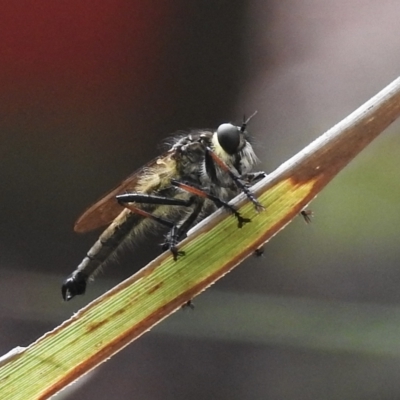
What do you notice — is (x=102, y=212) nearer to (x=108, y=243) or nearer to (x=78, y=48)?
(x=108, y=243)

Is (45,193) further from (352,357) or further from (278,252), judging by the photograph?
(352,357)

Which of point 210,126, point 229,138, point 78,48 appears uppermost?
point 78,48

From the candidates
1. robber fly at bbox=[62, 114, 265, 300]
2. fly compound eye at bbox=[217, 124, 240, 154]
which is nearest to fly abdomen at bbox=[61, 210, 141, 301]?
robber fly at bbox=[62, 114, 265, 300]

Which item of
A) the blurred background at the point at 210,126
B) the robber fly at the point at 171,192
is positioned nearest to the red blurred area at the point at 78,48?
the blurred background at the point at 210,126

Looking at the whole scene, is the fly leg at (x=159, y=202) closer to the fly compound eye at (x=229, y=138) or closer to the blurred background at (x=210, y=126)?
the fly compound eye at (x=229, y=138)

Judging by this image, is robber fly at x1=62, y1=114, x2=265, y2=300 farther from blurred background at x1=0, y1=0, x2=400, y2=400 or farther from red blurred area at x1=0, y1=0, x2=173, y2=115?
red blurred area at x1=0, y1=0, x2=173, y2=115

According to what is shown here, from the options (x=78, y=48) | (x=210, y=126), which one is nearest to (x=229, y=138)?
(x=210, y=126)

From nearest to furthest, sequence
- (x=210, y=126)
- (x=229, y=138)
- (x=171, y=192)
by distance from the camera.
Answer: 1. (x=229, y=138)
2. (x=171, y=192)
3. (x=210, y=126)
